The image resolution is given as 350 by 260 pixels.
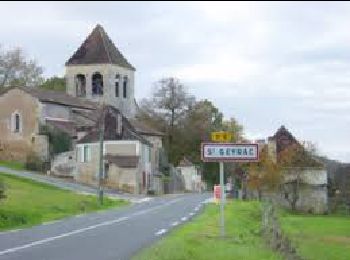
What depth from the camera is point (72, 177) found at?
305 feet

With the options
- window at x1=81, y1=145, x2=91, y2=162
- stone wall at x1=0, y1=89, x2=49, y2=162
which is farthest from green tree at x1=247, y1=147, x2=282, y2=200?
stone wall at x1=0, y1=89, x2=49, y2=162

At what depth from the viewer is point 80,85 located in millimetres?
121375

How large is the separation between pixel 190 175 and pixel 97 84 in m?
19.0

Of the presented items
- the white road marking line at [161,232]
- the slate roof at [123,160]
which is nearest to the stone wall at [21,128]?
the slate roof at [123,160]

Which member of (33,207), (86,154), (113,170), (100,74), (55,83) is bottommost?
(33,207)

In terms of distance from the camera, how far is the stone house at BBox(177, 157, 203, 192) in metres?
121

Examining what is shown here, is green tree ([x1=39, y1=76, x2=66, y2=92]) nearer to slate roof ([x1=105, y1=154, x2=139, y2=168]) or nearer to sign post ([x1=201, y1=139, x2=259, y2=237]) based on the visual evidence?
slate roof ([x1=105, y1=154, x2=139, y2=168])

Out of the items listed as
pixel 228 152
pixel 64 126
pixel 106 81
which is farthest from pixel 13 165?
pixel 228 152

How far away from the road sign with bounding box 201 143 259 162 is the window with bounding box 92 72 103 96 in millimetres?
96750

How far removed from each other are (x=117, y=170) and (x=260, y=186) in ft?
53.4

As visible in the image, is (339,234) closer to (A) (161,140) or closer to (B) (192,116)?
(A) (161,140)

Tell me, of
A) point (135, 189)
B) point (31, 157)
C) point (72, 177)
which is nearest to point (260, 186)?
point (135, 189)

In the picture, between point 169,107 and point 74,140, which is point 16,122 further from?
point 169,107

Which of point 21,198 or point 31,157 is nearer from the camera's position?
point 21,198
